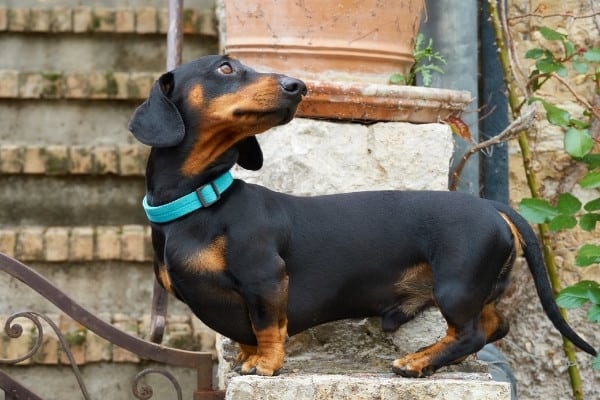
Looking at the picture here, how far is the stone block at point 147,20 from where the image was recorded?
194 inches

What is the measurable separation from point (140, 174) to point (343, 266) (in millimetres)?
2089

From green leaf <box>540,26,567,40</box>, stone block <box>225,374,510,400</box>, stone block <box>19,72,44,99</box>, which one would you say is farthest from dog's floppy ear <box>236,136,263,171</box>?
stone block <box>19,72,44,99</box>

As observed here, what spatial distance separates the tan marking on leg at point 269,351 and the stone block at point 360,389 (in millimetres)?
38

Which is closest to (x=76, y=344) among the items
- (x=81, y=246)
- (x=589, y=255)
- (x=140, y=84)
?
(x=81, y=246)

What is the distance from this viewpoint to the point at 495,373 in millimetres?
3840

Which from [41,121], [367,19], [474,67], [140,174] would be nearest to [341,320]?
[367,19]

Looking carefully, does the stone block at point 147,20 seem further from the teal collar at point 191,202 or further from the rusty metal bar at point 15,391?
the teal collar at point 191,202

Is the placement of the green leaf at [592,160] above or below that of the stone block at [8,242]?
above

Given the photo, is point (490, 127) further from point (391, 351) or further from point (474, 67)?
point (391, 351)

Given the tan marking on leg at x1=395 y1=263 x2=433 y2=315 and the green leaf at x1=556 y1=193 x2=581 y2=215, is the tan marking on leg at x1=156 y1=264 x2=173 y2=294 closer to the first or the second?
the tan marking on leg at x1=395 y1=263 x2=433 y2=315

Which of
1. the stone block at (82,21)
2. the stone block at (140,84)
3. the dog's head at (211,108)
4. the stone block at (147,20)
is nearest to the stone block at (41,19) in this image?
the stone block at (82,21)

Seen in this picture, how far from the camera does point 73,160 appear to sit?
4.67 meters

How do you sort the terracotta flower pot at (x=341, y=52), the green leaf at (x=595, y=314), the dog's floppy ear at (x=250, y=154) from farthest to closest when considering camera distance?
the green leaf at (x=595, y=314) → the terracotta flower pot at (x=341, y=52) → the dog's floppy ear at (x=250, y=154)

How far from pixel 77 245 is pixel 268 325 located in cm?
203
